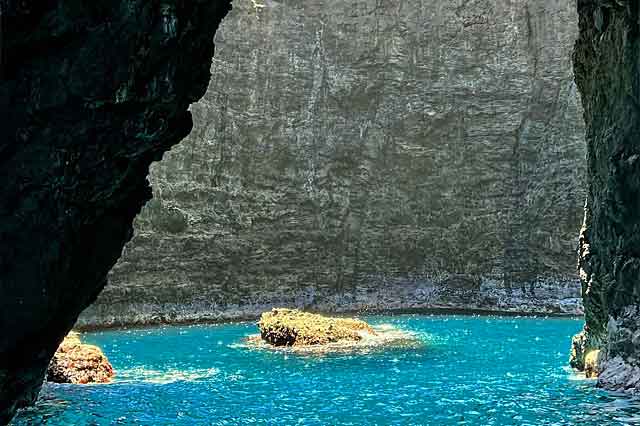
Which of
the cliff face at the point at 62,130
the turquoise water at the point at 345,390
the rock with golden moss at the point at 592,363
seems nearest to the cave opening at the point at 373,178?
the turquoise water at the point at 345,390

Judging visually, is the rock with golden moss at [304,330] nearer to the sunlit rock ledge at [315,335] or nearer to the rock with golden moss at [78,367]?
the sunlit rock ledge at [315,335]

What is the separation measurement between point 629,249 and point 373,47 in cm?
4025

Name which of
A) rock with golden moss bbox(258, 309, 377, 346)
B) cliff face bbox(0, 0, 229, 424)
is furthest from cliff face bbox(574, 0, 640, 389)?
rock with golden moss bbox(258, 309, 377, 346)

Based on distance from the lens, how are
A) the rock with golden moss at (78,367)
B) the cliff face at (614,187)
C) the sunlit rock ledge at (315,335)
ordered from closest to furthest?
the cliff face at (614,187), the rock with golden moss at (78,367), the sunlit rock ledge at (315,335)

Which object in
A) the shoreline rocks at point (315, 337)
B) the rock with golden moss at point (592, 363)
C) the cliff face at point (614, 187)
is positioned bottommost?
the shoreline rocks at point (315, 337)

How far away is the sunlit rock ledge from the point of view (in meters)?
30.3

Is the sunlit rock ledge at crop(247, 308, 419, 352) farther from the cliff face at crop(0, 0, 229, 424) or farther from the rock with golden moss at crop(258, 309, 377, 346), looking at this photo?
the cliff face at crop(0, 0, 229, 424)

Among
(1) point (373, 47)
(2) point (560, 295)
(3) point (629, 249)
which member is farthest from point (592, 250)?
(1) point (373, 47)

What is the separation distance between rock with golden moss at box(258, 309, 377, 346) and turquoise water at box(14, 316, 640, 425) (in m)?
1.69

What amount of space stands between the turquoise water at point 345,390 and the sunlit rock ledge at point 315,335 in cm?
147

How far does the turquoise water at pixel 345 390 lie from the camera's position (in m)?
15.8

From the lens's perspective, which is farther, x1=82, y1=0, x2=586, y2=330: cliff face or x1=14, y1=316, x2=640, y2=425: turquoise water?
x1=82, y1=0, x2=586, y2=330: cliff face

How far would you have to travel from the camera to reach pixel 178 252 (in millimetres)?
50000

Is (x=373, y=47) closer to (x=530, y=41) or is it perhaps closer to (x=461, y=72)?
(x=461, y=72)
